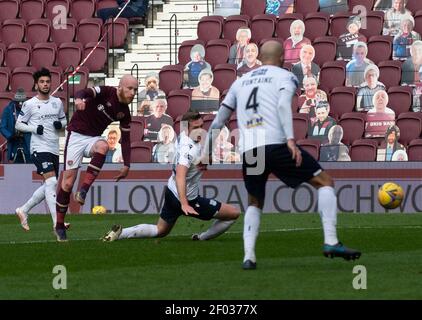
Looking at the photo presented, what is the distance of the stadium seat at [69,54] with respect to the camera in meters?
29.4

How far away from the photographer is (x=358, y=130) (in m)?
25.2

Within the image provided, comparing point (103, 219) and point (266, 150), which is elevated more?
point (266, 150)

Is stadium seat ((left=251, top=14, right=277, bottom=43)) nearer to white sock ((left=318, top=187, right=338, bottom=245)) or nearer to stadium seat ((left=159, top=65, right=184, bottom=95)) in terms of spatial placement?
stadium seat ((left=159, top=65, right=184, bottom=95))

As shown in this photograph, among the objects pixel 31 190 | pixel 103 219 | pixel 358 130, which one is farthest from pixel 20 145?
pixel 358 130

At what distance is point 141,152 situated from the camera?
25.7m

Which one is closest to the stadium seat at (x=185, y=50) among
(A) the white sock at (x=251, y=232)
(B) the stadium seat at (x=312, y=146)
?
(B) the stadium seat at (x=312, y=146)

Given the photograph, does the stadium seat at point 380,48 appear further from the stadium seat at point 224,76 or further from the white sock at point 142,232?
the white sock at point 142,232

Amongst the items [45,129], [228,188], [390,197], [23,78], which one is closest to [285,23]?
[228,188]

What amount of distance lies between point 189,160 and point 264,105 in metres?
3.75

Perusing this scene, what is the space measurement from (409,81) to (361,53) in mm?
1105
